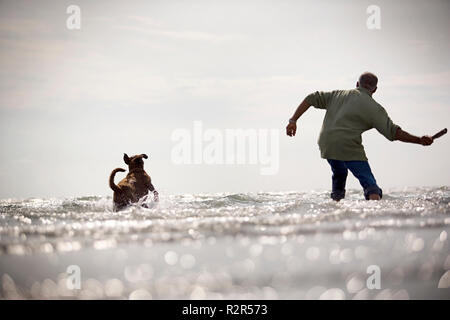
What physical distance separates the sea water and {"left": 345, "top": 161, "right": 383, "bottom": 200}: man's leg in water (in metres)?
2.41

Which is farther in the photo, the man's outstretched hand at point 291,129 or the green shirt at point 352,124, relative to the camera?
the man's outstretched hand at point 291,129

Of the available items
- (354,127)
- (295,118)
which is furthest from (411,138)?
(295,118)

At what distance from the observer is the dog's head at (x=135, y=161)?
7.14 m

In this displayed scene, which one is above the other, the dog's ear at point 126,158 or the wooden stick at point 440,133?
the wooden stick at point 440,133

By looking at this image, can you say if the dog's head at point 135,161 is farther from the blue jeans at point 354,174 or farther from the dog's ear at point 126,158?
the blue jeans at point 354,174

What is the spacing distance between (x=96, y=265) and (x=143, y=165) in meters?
4.88

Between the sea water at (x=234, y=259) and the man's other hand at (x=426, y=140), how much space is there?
244cm

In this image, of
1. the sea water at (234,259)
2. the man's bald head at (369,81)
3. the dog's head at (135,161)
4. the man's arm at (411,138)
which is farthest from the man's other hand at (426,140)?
the dog's head at (135,161)

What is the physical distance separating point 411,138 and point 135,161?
3.86m

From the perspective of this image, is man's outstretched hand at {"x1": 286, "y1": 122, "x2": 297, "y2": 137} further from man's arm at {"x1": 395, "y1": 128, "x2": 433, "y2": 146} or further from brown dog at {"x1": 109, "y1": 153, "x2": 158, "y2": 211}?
brown dog at {"x1": 109, "y1": 153, "x2": 158, "y2": 211}

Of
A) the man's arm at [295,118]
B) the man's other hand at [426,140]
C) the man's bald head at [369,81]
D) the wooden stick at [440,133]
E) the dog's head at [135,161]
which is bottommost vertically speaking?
the dog's head at [135,161]
